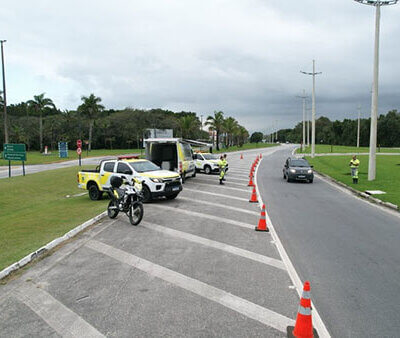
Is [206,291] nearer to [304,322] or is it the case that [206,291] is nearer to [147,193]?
[304,322]

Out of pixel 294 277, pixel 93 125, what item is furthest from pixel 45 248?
pixel 93 125

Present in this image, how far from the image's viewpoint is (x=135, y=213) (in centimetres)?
998

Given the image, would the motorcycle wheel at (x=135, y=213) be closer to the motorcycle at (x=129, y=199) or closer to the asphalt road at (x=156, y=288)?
the motorcycle at (x=129, y=199)

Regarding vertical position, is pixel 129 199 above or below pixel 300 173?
above

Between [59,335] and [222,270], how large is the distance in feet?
9.78

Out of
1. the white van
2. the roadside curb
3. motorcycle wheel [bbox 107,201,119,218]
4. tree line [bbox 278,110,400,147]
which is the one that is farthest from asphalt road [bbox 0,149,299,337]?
tree line [bbox 278,110,400,147]

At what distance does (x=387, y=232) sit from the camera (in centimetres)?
923

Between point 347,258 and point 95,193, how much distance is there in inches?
441

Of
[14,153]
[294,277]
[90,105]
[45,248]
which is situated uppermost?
[90,105]

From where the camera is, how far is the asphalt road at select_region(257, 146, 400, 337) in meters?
4.61

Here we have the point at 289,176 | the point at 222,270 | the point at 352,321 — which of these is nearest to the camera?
the point at 352,321

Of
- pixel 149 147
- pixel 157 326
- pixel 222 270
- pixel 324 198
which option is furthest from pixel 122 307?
pixel 149 147

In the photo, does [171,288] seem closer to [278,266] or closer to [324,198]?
[278,266]

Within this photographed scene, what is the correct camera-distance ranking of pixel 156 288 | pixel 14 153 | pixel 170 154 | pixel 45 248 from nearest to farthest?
1. pixel 156 288
2. pixel 45 248
3. pixel 170 154
4. pixel 14 153
